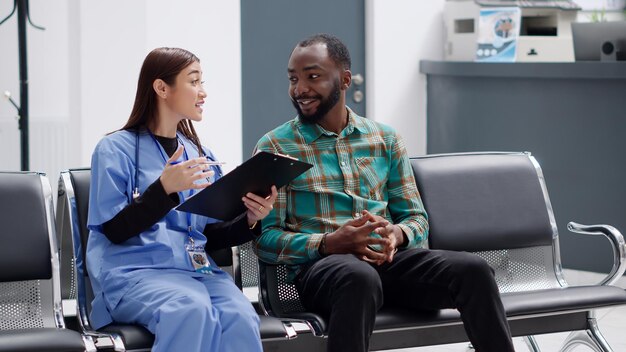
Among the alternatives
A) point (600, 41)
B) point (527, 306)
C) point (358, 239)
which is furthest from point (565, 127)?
point (358, 239)

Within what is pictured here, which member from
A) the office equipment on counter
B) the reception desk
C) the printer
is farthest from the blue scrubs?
the printer

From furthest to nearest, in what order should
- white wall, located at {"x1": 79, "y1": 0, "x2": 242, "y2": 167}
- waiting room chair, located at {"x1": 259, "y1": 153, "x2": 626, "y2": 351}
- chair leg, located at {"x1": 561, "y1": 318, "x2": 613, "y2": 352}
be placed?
white wall, located at {"x1": 79, "y1": 0, "x2": 242, "y2": 167}
chair leg, located at {"x1": 561, "y1": 318, "x2": 613, "y2": 352}
waiting room chair, located at {"x1": 259, "y1": 153, "x2": 626, "y2": 351}

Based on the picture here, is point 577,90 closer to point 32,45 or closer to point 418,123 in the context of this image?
point 418,123

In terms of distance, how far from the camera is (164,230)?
275cm

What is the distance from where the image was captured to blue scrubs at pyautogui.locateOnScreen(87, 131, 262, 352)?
2.53 metres

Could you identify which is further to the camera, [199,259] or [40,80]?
[40,80]

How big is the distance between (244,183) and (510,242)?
110 cm

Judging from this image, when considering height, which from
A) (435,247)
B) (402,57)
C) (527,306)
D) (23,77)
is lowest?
(527,306)

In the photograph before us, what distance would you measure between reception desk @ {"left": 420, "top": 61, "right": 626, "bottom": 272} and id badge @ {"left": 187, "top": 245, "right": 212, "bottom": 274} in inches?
107

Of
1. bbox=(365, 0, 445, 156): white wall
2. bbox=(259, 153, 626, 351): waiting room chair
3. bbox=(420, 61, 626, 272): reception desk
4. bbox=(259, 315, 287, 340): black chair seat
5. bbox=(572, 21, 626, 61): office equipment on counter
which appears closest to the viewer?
bbox=(259, 315, 287, 340): black chair seat

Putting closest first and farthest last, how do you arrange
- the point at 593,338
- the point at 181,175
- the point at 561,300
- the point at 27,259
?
the point at 181,175 < the point at 27,259 < the point at 561,300 < the point at 593,338

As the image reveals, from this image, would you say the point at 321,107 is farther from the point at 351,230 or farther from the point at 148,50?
the point at 148,50

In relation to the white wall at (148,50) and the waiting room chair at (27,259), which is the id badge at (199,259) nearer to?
the waiting room chair at (27,259)

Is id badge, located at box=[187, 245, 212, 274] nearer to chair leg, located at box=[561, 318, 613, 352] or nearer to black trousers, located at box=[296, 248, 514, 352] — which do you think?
black trousers, located at box=[296, 248, 514, 352]
